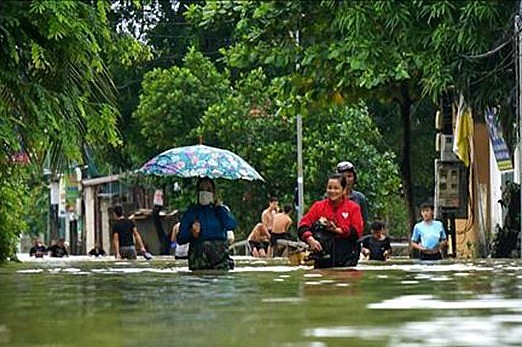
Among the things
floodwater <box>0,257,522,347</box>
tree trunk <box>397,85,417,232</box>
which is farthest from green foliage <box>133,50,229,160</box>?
floodwater <box>0,257,522,347</box>

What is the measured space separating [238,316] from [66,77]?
594cm

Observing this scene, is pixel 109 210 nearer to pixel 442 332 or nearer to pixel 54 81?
pixel 54 81

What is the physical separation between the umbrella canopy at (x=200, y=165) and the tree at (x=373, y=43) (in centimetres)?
202

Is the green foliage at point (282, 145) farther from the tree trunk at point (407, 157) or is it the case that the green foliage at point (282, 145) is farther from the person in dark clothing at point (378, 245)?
the person in dark clothing at point (378, 245)

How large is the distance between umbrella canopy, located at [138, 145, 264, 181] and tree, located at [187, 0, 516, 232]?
6.64ft

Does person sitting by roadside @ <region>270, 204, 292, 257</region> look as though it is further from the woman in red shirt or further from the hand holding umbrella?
the woman in red shirt

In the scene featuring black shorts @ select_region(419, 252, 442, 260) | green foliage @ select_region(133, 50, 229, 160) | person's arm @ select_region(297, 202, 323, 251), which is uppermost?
green foliage @ select_region(133, 50, 229, 160)

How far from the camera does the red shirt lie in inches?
596

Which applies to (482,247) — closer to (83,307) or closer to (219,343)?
(83,307)

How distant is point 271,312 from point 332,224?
21.3 ft

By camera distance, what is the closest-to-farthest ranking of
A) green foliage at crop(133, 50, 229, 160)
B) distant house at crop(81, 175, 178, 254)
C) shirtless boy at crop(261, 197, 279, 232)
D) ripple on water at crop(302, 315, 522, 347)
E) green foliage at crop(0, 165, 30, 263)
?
ripple on water at crop(302, 315, 522, 347)
green foliage at crop(0, 165, 30, 263)
shirtless boy at crop(261, 197, 279, 232)
green foliage at crop(133, 50, 229, 160)
distant house at crop(81, 175, 178, 254)

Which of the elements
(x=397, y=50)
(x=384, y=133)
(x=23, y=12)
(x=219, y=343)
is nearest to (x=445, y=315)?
(x=219, y=343)

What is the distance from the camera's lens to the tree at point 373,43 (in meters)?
20.5

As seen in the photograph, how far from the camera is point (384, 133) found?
133 feet
